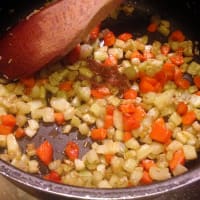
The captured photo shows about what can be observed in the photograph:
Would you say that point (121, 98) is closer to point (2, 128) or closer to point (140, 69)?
point (140, 69)

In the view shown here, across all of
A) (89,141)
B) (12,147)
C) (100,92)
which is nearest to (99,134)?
(89,141)

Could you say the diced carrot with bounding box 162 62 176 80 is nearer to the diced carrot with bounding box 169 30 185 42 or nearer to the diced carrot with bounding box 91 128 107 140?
the diced carrot with bounding box 169 30 185 42

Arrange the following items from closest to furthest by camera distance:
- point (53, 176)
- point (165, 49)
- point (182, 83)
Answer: point (53, 176)
point (182, 83)
point (165, 49)

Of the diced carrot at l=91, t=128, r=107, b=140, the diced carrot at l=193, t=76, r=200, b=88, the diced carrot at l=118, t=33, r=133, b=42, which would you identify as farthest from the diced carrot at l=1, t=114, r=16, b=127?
the diced carrot at l=193, t=76, r=200, b=88

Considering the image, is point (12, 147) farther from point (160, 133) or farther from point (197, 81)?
point (197, 81)

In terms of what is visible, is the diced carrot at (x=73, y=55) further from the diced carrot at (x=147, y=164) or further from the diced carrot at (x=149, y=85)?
the diced carrot at (x=147, y=164)

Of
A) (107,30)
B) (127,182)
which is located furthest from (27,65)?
(127,182)
